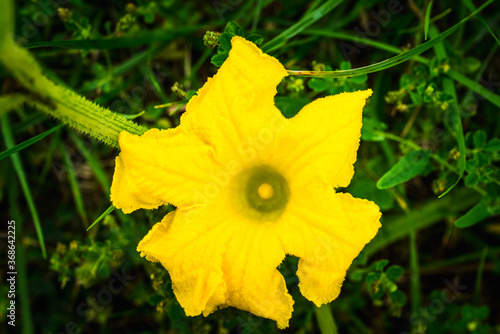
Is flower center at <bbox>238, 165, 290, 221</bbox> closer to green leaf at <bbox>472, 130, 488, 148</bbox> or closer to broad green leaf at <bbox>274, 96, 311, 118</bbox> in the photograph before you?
broad green leaf at <bbox>274, 96, 311, 118</bbox>

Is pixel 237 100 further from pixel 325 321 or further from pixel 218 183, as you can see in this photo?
pixel 325 321

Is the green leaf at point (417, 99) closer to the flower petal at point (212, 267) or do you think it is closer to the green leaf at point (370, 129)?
the green leaf at point (370, 129)

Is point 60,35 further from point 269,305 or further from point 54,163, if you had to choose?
point 269,305

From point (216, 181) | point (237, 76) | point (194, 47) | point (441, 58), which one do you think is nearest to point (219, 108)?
point (237, 76)

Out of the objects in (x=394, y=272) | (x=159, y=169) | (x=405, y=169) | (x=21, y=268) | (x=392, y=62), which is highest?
(x=392, y=62)

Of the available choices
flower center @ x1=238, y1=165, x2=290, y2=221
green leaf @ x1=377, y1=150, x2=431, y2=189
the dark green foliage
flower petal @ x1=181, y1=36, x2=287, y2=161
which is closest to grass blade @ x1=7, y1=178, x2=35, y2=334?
the dark green foliage

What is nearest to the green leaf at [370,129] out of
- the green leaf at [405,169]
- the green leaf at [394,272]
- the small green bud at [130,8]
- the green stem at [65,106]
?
the green leaf at [405,169]

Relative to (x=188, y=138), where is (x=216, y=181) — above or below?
below

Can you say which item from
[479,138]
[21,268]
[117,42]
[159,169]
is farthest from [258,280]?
[21,268]
